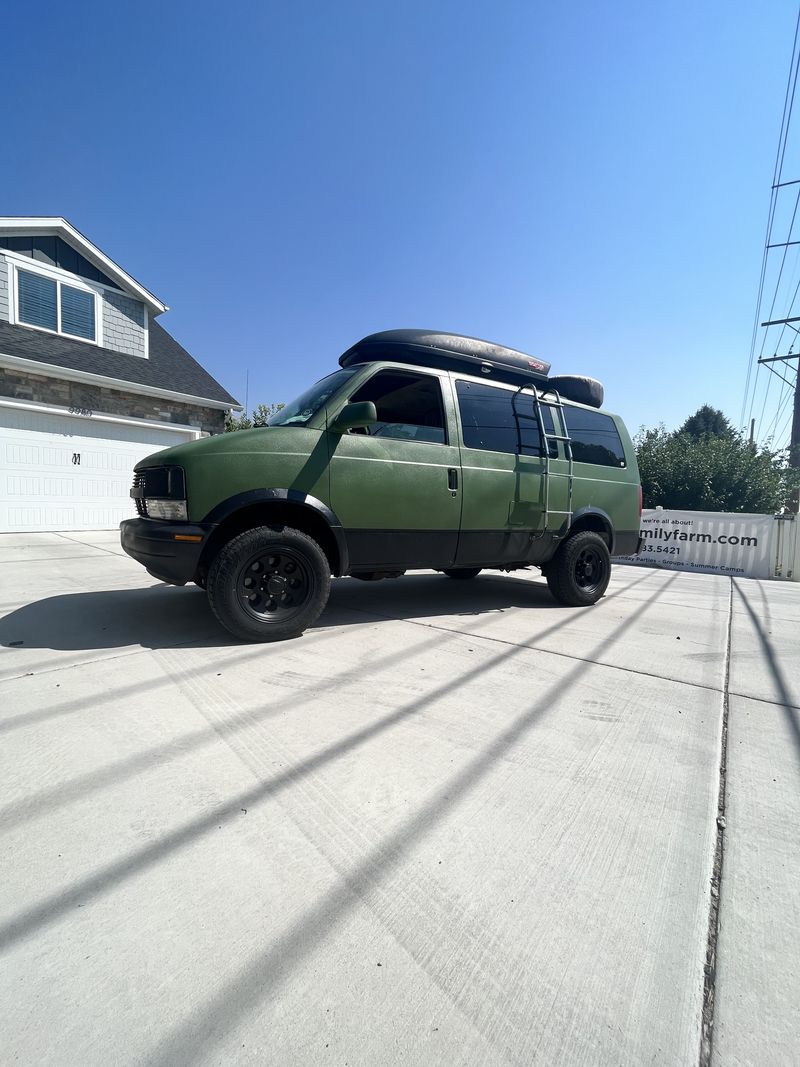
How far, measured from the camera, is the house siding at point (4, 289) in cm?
1079

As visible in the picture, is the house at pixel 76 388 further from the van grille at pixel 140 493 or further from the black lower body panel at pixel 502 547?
the black lower body panel at pixel 502 547

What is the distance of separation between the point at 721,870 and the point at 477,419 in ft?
11.2

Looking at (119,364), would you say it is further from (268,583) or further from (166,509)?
(268,583)

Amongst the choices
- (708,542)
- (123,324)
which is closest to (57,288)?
(123,324)

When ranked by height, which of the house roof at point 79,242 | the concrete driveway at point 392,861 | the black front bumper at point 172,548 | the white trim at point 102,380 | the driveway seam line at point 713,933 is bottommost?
the driveway seam line at point 713,933

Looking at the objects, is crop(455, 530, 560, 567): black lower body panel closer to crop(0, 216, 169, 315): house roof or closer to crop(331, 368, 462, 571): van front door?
crop(331, 368, 462, 571): van front door

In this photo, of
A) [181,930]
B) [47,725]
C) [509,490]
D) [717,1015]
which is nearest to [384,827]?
[181,930]

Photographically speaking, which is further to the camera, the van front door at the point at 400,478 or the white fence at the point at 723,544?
the white fence at the point at 723,544

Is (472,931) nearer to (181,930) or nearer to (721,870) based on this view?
(181,930)

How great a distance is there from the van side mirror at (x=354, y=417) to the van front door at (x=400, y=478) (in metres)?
0.10

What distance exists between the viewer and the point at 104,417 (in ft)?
35.9

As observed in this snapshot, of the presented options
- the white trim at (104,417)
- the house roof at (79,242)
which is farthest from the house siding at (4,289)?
the white trim at (104,417)

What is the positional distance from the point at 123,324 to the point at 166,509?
1211 cm

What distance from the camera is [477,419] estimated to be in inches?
170
